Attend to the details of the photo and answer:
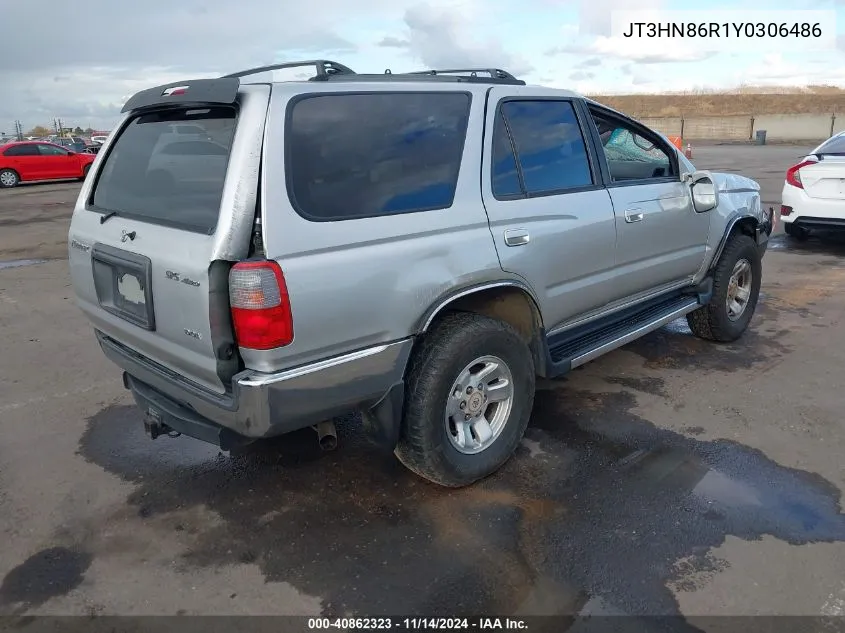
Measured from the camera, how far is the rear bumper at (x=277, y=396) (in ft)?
8.58

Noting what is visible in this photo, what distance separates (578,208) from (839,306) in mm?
4114

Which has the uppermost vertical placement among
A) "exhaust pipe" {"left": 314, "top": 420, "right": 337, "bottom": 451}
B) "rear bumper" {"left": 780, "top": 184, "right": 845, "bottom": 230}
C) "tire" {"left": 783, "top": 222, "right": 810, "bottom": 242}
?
"rear bumper" {"left": 780, "top": 184, "right": 845, "bottom": 230}

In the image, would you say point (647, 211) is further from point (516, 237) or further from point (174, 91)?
point (174, 91)

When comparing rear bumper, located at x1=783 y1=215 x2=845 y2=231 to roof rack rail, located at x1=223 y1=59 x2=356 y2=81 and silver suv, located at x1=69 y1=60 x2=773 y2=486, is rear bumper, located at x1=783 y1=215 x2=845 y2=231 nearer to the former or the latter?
silver suv, located at x1=69 y1=60 x2=773 y2=486

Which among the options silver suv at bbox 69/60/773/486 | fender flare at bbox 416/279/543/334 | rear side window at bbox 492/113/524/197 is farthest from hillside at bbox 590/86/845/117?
fender flare at bbox 416/279/543/334

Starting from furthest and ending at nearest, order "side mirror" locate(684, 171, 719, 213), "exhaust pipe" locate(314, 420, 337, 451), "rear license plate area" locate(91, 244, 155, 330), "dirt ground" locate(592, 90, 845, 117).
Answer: "dirt ground" locate(592, 90, 845, 117) → "side mirror" locate(684, 171, 719, 213) → "exhaust pipe" locate(314, 420, 337, 451) → "rear license plate area" locate(91, 244, 155, 330)

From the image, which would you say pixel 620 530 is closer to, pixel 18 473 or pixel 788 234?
pixel 18 473

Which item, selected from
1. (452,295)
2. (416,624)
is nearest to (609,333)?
(452,295)

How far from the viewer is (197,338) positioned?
267cm

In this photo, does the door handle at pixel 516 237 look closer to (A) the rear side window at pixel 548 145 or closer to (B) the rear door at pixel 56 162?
(A) the rear side window at pixel 548 145

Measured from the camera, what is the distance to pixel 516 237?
334 centimetres

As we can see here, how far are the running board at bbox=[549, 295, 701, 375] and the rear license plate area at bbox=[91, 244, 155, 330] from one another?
2.07m

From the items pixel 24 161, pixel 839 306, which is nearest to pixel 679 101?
pixel 24 161

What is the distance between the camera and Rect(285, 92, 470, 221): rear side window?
2.69 m
